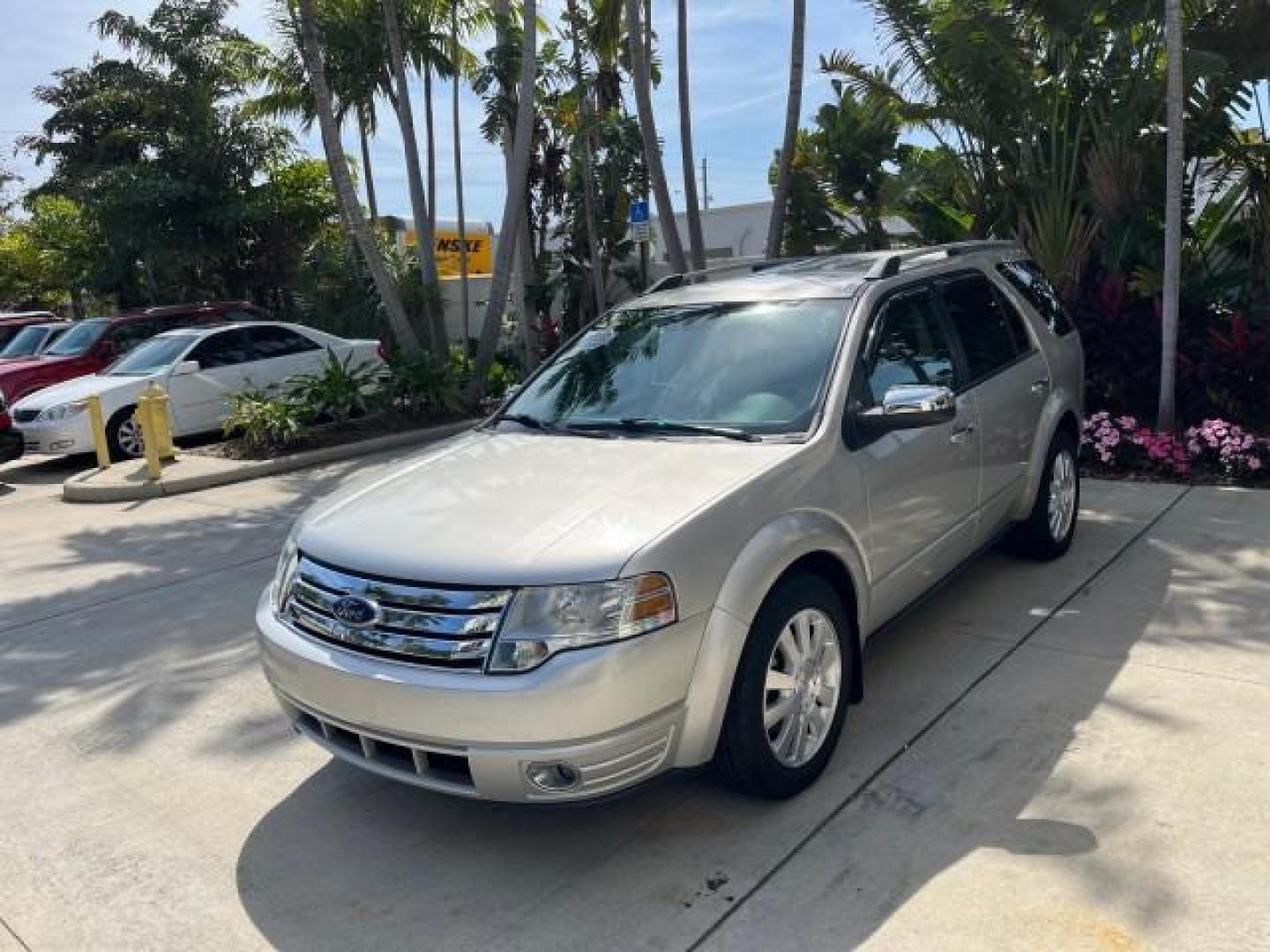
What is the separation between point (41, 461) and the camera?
39.5ft

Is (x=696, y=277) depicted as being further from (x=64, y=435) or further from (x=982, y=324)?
(x=64, y=435)

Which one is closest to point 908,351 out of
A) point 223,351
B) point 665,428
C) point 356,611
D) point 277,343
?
point 665,428

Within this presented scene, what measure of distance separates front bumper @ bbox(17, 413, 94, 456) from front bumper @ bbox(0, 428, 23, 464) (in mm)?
102

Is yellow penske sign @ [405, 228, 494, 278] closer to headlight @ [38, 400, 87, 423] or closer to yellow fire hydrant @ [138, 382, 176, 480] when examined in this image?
headlight @ [38, 400, 87, 423]

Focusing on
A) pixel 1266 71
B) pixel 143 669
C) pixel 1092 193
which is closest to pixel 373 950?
pixel 143 669

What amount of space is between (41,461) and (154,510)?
4.17m

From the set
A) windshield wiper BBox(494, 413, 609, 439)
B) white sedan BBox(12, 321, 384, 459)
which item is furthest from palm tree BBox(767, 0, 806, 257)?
windshield wiper BBox(494, 413, 609, 439)

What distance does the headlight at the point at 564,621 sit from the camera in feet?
9.31

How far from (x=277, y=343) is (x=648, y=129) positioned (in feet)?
17.2

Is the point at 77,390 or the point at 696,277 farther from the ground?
the point at 696,277

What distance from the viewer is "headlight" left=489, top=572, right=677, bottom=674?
2.84m

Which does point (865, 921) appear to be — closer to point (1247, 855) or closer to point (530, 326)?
point (1247, 855)

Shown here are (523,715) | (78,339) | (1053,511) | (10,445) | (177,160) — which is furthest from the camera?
(177,160)

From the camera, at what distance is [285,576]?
11.6ft
